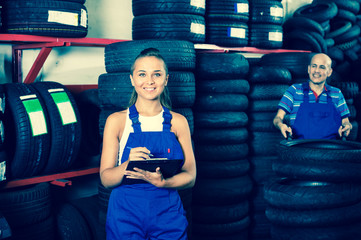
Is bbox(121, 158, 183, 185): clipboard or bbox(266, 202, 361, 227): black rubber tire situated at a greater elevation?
bbox(121, 158, 183, 185): clipboard

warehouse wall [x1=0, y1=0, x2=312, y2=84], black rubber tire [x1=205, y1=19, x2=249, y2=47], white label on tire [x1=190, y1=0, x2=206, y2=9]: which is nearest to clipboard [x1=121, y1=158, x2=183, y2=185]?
white label on tire [x1=190, y1=0, x2=206, y2=9]

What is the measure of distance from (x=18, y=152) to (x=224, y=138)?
1.67 meters

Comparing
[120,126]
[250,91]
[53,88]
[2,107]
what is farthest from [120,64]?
[250,91]

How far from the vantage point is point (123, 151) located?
190 centimetres

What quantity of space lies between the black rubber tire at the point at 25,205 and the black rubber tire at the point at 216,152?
4.28ft

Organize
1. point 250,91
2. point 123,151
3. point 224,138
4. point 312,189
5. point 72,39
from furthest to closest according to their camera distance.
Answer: point 250,91, point 224,138, point 72,39, point 312,189, point 123,151

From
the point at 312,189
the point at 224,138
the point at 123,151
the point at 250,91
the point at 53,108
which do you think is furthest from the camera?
the point at 250,91

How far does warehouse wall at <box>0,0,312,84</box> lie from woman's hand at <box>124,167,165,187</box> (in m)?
2.44

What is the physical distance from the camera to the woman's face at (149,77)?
76.6 inches

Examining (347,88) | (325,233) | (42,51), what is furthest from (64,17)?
(347,88)

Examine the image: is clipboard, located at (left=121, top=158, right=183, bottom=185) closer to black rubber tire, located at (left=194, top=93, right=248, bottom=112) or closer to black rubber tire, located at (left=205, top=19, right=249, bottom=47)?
black rubber tire, located at (left=194, top=93, right=248, bottom=112)

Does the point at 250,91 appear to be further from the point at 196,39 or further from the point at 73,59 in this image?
the point at 73,59

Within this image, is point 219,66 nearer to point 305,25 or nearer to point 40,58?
point 40,58

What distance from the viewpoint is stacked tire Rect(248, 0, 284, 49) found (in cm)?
453
